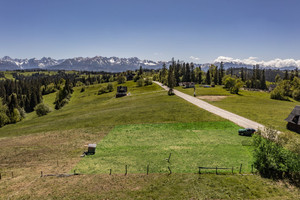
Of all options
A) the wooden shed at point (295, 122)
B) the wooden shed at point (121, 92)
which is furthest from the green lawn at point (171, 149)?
the wooden shed at point (121, 92)

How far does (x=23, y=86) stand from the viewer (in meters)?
189

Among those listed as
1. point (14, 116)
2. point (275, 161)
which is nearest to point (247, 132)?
point (275, 161)

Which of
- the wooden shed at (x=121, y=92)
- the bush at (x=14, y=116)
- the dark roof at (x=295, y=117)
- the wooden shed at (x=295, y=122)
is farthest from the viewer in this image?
the wooden shed at (x=121, y=92)

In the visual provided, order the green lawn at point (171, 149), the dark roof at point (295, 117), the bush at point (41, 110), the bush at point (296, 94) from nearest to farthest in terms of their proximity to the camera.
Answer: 1. the green lawn at point (171, 149)
2. the dark roof at point (295, 117)
3. the bush at point (296, 94)
4. the bush at point (41, 110)

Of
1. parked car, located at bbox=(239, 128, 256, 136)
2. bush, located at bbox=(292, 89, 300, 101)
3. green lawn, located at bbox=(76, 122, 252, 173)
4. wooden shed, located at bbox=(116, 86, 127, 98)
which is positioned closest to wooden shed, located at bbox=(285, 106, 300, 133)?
parked car, located at bbox=(239, 128, 256, 136)

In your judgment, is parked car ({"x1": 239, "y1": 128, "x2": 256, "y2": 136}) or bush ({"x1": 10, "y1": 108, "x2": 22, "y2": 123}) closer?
parked car ({"x1": 239, "y1": 128, "x2": 256, "y2": 136})

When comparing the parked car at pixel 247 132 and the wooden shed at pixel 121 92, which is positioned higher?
the wooden shed at pixel 121 92

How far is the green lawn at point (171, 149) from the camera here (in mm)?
31219

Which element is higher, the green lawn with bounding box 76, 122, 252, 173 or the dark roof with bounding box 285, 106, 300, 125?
the dark roof with bounding box 285, 106, 300, 125

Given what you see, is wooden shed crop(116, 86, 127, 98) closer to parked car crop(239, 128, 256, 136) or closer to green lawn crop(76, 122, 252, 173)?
green lawn crop(76, 122, 252, 173)

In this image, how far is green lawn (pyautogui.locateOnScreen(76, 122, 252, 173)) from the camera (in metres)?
31.2

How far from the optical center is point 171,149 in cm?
3794

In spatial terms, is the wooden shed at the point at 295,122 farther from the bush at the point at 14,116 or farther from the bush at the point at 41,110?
the bush at the point at 14,116

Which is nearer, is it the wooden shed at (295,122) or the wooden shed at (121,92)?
the wooden shed at (295,122)
